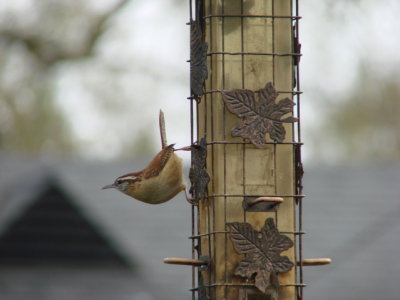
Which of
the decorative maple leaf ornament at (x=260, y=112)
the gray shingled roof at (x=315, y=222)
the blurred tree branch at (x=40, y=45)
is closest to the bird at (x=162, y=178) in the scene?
the decorative maple leaf ornament at (x=260, y=112)

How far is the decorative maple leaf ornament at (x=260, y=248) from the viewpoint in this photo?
220 inches

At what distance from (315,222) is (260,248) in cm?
994

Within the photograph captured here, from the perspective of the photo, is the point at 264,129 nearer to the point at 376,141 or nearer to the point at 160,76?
the point at 160,76

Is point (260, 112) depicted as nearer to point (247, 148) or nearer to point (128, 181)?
point (247, 148)

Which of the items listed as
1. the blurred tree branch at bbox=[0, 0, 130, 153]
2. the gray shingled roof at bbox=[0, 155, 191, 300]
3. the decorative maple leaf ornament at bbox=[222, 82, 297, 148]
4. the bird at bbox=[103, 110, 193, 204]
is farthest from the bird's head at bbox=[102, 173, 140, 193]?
the blurred tree branch at bbox=[0, 0, 130, 153]

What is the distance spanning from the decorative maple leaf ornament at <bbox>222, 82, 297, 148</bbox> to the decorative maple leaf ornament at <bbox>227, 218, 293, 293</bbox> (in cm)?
51

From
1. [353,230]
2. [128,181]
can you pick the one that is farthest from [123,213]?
[128,181]

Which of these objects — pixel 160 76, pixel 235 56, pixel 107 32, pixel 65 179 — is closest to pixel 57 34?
pixel 107 32

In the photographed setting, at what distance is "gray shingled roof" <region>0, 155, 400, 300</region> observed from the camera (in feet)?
45.4

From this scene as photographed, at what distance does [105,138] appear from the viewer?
24.1 m

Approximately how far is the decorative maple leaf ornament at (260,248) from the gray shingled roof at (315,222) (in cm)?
789

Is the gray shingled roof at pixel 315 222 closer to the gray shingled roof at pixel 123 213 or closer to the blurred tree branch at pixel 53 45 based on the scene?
the gray shingled roof at pixel 123 213

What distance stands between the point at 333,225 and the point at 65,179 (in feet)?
14.6

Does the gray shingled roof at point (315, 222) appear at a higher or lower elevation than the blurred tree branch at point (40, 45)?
lower
